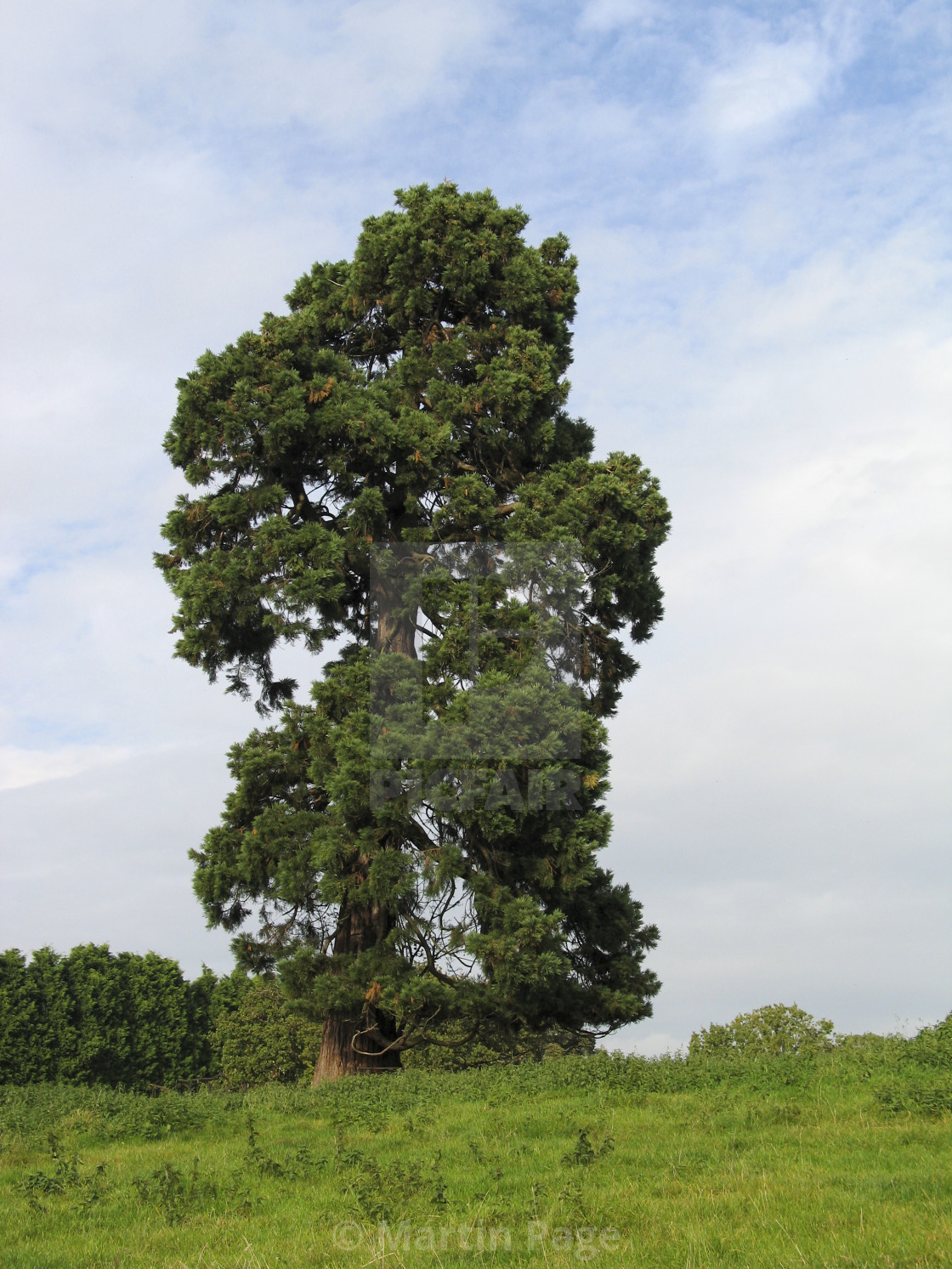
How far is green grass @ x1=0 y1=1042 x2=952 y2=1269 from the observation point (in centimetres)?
640

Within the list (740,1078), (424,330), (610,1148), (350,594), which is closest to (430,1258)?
(610,1148)

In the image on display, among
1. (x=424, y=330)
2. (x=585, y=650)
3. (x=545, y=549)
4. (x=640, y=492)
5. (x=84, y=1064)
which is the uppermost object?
(x=424, y=330)

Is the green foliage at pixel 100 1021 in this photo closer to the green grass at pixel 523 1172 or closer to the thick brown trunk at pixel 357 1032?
the thick brown trunk at pixel 357 1032

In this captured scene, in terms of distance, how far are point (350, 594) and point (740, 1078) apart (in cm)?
1005

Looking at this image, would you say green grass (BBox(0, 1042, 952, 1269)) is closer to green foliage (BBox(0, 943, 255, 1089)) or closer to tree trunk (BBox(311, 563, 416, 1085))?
tree trunk (BBox(311, 563, 416, 1085))

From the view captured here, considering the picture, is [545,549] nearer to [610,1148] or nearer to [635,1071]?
[635,1071]

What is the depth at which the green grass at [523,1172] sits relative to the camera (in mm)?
6398

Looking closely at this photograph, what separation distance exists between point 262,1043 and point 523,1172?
2984 cm

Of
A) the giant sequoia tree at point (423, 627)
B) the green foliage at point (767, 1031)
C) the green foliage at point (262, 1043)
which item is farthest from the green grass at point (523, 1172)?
the green foliage at point (262, 1043)

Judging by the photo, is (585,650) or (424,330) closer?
(585,650)

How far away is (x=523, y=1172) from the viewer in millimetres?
8406

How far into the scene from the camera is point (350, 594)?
1827 centimetres

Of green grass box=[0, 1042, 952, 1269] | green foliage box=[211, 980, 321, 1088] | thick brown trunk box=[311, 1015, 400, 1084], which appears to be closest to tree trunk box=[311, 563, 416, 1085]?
thick brown trunk box=[311, 1015, 400, 1084]

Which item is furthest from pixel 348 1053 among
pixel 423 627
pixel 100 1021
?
pixel 100 1021
